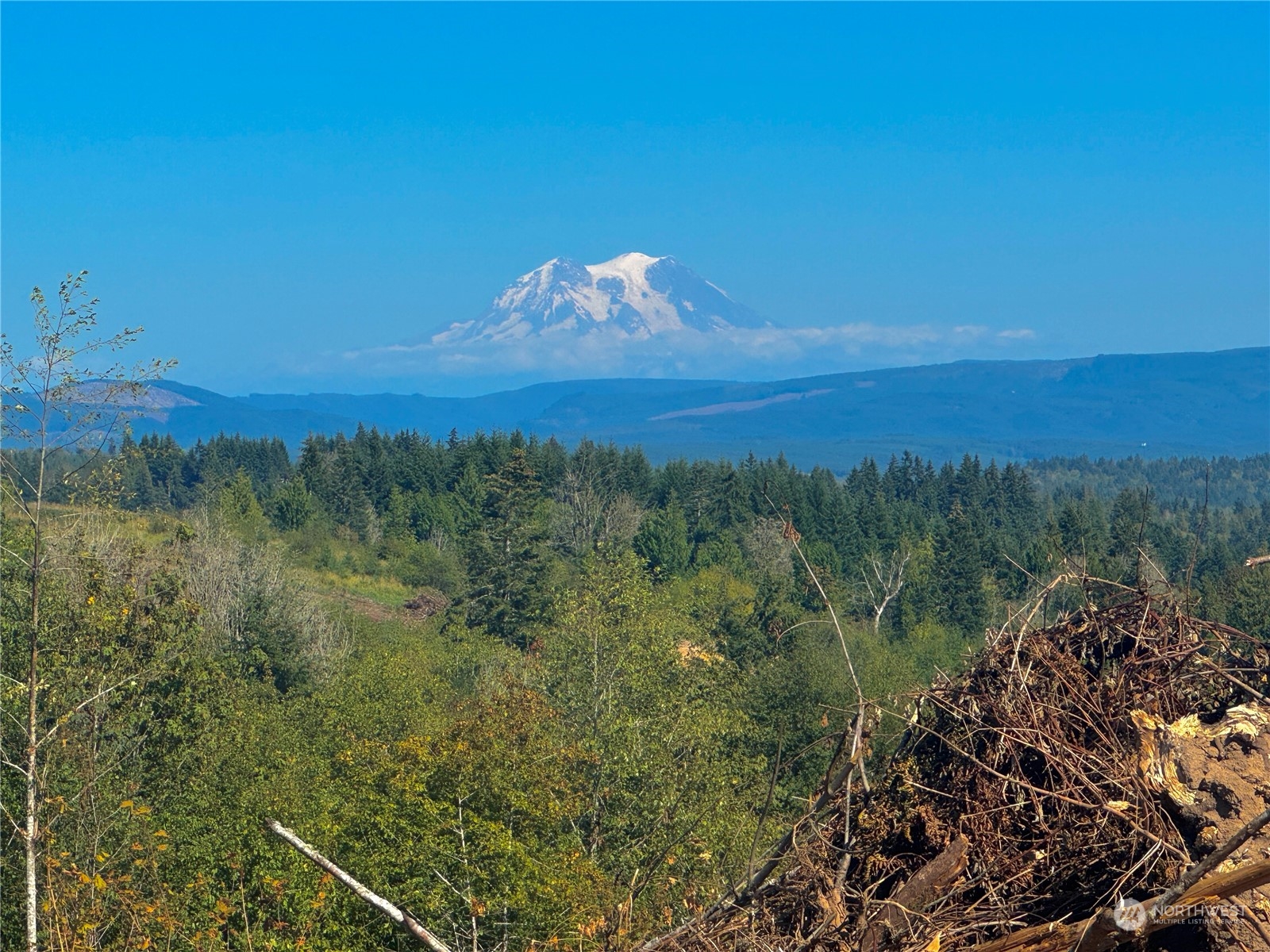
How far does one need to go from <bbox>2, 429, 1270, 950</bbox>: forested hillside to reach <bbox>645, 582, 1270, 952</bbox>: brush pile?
30 cm

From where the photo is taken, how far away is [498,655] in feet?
153

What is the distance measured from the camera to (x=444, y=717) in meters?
29.8

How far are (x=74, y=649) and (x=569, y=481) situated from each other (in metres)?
83.1

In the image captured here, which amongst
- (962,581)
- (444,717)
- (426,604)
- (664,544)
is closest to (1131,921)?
(444,717)

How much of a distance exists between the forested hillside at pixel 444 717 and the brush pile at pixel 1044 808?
0.30m

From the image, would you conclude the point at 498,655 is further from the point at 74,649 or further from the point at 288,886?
the point at 288,886

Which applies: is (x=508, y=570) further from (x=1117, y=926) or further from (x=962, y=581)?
(x=1117, y=926)

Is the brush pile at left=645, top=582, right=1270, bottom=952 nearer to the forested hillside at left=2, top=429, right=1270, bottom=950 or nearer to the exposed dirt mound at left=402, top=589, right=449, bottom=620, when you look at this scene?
the forested hillside at left=2, top=429, right=1270, bottom=950

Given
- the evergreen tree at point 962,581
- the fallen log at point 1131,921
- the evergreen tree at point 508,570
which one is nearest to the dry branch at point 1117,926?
the fallen log at point 1131,921

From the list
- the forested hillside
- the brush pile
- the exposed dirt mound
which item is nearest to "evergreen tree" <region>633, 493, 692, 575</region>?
the forested hillside

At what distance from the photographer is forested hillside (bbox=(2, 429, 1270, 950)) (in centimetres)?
1435

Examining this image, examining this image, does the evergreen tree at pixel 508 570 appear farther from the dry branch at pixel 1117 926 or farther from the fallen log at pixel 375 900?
the dry branch at pixel 1117 926

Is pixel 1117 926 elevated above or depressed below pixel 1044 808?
below

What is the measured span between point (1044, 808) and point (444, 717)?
2614 centimetres
